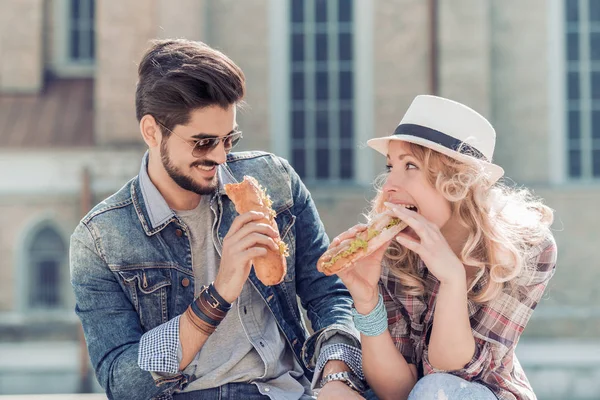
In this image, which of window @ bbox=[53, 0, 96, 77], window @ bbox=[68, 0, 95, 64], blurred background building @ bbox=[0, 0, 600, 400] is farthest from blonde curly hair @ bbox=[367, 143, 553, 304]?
window @ bbox=[68, 0, 95, 64]

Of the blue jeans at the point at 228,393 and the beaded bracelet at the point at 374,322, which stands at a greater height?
the beaded bracelet at the point at 374,322

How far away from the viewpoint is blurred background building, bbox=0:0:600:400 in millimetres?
14469

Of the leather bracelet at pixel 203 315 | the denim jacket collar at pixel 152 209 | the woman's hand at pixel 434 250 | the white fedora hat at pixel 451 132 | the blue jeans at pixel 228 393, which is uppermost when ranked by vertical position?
the white fedora hat at pixel 451 132

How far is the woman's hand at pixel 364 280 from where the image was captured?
12.0 feet

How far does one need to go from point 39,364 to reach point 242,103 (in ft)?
36.5

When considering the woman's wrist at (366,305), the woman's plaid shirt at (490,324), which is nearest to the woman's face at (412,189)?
the woman's plaid shirt at (490,324)

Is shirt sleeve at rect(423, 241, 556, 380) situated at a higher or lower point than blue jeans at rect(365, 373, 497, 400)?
higher

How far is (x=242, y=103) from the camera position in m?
4.06

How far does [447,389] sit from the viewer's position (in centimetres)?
346

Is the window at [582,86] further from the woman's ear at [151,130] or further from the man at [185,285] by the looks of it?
the woman's ear at [151,130]

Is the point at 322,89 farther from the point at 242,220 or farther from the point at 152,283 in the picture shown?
the point at 242,220

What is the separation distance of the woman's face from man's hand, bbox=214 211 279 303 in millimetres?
579

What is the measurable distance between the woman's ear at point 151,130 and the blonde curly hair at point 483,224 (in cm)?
97

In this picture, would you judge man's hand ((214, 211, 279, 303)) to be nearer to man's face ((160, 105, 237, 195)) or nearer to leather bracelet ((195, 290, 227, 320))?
leather bracelet ((195, 290, 227, 320))
